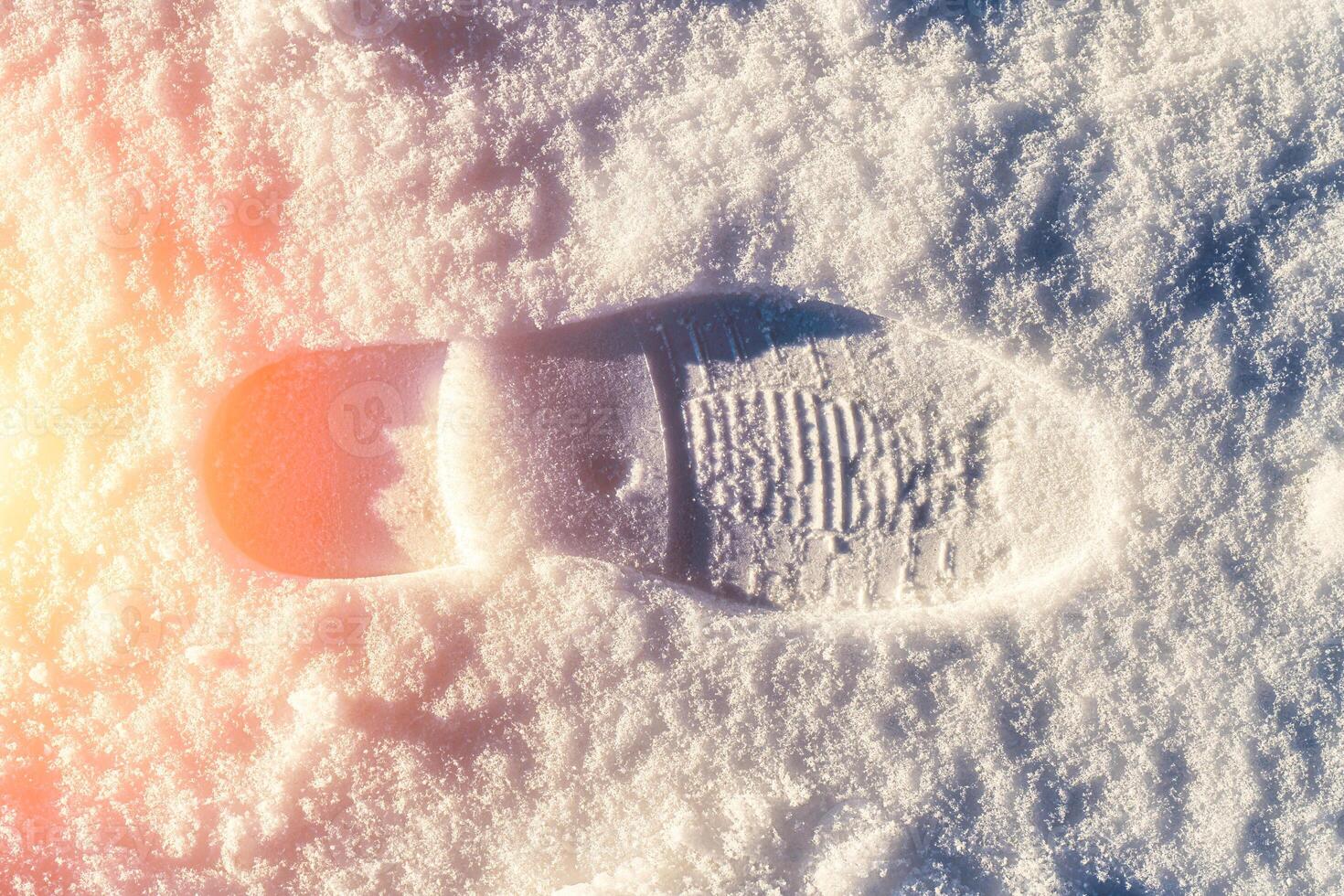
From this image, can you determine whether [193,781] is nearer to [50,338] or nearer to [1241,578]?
[50,338]

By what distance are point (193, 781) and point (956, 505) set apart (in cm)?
170

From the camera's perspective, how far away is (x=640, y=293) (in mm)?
1659

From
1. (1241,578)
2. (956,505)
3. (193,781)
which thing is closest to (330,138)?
(193,781)

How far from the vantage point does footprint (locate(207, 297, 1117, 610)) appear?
1722mm

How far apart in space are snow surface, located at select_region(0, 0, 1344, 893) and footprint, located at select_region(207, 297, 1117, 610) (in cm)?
11

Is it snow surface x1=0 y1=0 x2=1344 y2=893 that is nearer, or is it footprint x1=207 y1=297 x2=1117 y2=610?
snow surface x1=0 y1=0 x2=1344 y2=893

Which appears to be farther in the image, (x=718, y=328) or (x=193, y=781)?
(x=718, y=328)

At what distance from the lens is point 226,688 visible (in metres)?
1.60

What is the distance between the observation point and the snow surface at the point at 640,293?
Result: 5.19 ft

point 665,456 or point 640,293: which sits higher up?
point 640,293

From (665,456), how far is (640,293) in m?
0.36

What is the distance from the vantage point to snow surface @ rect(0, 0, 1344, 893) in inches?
62.3

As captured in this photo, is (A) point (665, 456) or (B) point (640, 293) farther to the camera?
(A) point (665, 456)

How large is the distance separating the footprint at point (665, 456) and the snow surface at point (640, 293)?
109mm
